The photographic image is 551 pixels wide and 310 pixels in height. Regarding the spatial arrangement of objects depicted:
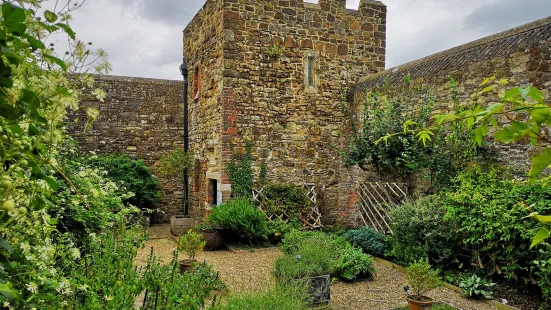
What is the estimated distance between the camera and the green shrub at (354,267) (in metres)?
6.38

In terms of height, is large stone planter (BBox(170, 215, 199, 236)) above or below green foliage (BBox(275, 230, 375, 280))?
below

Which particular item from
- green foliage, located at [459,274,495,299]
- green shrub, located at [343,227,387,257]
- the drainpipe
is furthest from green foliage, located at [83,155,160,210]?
green foliage, located at [459,274,495,299]

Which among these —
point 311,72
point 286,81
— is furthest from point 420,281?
point 311,72

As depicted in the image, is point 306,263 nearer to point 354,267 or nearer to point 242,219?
point 354,267

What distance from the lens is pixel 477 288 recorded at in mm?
5590

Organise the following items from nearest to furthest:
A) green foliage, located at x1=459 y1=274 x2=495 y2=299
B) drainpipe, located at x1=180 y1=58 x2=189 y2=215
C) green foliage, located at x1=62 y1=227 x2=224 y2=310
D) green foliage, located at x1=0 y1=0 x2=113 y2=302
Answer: green foliage, located at x1=0 y1=0 x2=113 y2=302 < green foliage, located at x1=62 y1=227 x2=224 y2=310 < green foliage, located at x1=459 y1=274 x2=495 y2=299 < drainpipe, located at x1=180 y1=58 x2=189 y2=215

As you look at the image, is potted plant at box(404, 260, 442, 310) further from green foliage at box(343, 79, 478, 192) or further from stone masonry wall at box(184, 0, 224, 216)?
stone masonry wall at box(184, 0, 224, 216)

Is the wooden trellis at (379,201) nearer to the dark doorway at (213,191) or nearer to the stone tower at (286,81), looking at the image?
the stone tower at (286,81)

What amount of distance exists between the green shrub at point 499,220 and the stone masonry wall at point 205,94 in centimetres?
496

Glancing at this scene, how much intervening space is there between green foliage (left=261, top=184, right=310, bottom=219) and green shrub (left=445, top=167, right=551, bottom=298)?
3.61 metres

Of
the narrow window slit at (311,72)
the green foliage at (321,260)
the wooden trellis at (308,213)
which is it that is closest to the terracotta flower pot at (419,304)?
the green foliage at (321,260)

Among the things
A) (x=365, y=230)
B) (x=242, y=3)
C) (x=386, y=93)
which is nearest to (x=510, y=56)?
(x=386, y=93)

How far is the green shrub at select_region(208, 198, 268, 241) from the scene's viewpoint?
27.3ft

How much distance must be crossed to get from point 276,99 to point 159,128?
14.5ft
